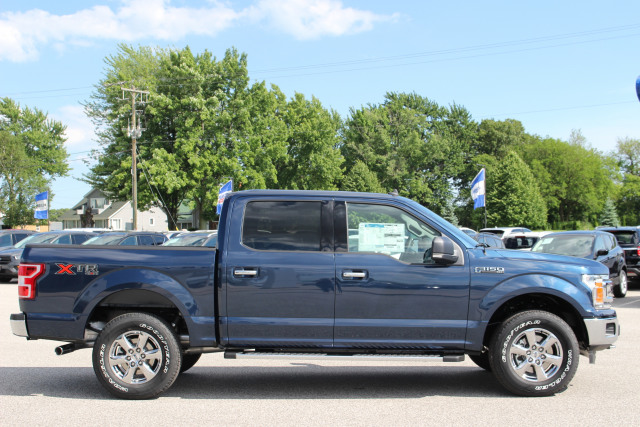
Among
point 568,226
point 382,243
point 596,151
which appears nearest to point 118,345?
point 382,243

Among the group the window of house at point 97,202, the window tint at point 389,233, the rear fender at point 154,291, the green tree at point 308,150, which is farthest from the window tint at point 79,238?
the window of house at point 97,202

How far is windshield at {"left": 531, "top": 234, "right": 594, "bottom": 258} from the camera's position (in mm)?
14398

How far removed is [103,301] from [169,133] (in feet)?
141

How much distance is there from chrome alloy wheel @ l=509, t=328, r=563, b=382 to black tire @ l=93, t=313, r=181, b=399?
332 centimetres

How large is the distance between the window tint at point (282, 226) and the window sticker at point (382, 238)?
450 millimetres

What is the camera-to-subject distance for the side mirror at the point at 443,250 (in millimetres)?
5555

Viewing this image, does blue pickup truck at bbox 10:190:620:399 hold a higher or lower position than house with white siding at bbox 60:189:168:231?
lower

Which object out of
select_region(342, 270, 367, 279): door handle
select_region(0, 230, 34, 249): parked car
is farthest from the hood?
select_region(0, 230, 34, 249): parked car

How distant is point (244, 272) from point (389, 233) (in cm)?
150

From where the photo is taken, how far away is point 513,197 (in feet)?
222

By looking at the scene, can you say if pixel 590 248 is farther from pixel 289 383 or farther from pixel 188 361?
pixel 188 361

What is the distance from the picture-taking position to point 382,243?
590 centimetres

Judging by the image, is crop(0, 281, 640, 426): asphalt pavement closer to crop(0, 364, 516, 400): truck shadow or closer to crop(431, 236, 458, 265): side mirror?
crop(0, 364, 516, 400): truck shadow

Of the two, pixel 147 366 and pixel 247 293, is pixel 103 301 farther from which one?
pixel 247 293
